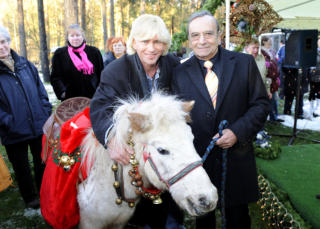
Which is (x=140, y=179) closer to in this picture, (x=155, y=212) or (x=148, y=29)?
(x=155, y=212)

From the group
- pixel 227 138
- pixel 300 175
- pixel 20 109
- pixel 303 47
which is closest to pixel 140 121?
pixel 227 138

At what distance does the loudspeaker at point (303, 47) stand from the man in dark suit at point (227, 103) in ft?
13.3

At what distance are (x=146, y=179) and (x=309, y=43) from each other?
518 centimetres

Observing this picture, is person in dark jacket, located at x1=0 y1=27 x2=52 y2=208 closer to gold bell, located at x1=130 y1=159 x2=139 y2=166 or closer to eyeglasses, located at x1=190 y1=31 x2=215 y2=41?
gold bell, located at x1=130 y1=159 x2=139 y2=166

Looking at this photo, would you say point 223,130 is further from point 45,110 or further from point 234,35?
point 234,35

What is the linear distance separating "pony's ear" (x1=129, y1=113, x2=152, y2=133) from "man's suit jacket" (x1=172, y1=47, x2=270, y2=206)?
59 cm

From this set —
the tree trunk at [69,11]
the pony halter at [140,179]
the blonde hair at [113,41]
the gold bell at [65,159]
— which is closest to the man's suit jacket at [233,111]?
the pony halter at [140,179]

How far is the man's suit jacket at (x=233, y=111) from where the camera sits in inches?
73.1

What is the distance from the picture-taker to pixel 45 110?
327cm

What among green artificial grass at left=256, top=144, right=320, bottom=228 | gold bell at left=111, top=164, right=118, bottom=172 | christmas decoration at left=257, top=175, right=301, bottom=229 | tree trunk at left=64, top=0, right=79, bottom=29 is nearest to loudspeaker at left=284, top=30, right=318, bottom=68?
green artificial grass at left=256, top=144, right=320, bottom=228

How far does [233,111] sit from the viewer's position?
192cm

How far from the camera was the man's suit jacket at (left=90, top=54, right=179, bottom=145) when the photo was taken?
1.76 metres

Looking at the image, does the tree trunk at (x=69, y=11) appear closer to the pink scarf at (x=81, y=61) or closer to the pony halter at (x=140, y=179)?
the pink scarf at (x=81, y=61)

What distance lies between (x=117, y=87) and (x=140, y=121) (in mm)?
518
